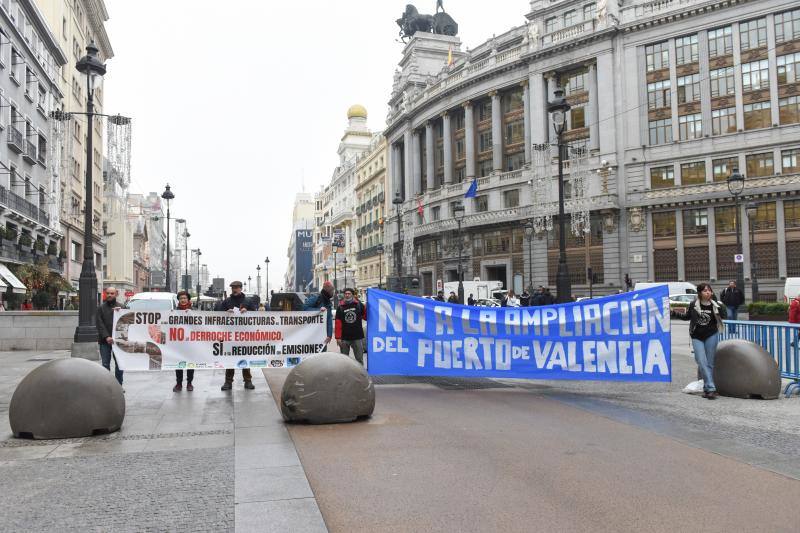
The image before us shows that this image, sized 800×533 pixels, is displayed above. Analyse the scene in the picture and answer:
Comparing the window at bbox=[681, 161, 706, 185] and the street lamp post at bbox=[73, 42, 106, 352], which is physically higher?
the window at bbox=[681, 161, 706, 185]

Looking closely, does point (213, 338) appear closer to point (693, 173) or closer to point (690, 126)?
point (693, 173)

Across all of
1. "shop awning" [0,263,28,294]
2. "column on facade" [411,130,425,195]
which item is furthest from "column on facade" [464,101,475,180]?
"shop awning" [0,263,28,294]

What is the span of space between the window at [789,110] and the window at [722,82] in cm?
337

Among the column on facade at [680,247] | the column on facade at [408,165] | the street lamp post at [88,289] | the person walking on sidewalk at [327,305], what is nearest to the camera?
the person walking on sidewalk at [327,305]

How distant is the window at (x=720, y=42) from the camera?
4697cm

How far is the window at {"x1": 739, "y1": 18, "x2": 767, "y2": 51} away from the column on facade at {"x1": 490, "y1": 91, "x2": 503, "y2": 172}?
21.2 meters

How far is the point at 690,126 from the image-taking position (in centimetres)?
4853

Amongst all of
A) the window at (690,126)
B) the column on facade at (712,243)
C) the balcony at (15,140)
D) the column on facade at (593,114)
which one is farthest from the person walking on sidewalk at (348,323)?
the column on facade at (593,114)

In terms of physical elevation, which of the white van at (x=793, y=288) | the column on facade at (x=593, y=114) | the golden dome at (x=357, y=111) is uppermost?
the golden dome at (x=357, y=111)

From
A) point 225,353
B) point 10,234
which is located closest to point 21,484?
point 225,353

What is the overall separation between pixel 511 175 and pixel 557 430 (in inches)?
2084

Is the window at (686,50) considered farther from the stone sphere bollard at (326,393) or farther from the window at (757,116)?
the stone sphere bollard at (326,393)

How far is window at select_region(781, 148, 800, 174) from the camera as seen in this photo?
4384cm

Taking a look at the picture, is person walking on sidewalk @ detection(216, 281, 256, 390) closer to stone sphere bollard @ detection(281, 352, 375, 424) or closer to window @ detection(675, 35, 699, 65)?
stone sphere bollard @ detection(281, 352, 375, 424)
